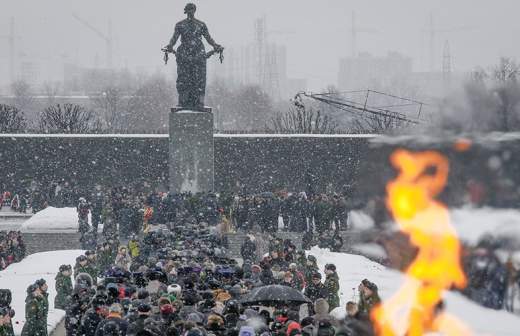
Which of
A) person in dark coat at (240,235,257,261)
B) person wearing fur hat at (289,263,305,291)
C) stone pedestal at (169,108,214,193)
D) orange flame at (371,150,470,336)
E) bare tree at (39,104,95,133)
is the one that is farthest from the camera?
bare tree at (39,104,95,133)

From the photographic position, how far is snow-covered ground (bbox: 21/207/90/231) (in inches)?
1269

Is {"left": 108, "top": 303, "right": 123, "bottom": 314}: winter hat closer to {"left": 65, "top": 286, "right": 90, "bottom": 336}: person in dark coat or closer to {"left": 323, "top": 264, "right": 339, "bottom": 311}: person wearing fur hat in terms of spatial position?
{"left": 65, "top": 286, "right": 90, "bottom": 336}: person in dark coat

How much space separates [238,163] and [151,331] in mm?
32344

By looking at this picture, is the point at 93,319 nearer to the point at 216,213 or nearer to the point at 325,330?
the point at 325,330

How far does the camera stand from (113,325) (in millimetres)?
11180

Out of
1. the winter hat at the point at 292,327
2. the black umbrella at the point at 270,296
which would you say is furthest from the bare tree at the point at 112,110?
the winter hat at the point at 292,327

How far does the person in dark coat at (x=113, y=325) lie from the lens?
11.1 meters

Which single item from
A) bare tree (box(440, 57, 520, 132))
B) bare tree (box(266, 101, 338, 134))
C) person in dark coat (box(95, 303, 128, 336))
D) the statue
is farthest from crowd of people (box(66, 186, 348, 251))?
bare tree (box(440, 57, 520, 132))

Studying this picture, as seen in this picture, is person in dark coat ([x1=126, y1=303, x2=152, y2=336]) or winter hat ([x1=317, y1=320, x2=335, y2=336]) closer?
person in dark coat ([x1=126, y1=303, x2=152, y2=336])

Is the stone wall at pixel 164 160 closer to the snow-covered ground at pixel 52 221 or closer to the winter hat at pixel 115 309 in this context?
the snow-covered ground at pixel 52 221

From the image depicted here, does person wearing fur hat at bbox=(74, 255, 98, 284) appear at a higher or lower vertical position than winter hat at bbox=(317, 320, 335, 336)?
lower

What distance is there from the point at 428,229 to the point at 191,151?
28204 mm

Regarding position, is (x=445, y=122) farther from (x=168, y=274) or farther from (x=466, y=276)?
(x=168, y=274)

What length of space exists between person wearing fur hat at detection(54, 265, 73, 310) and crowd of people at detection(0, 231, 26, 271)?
787cm
